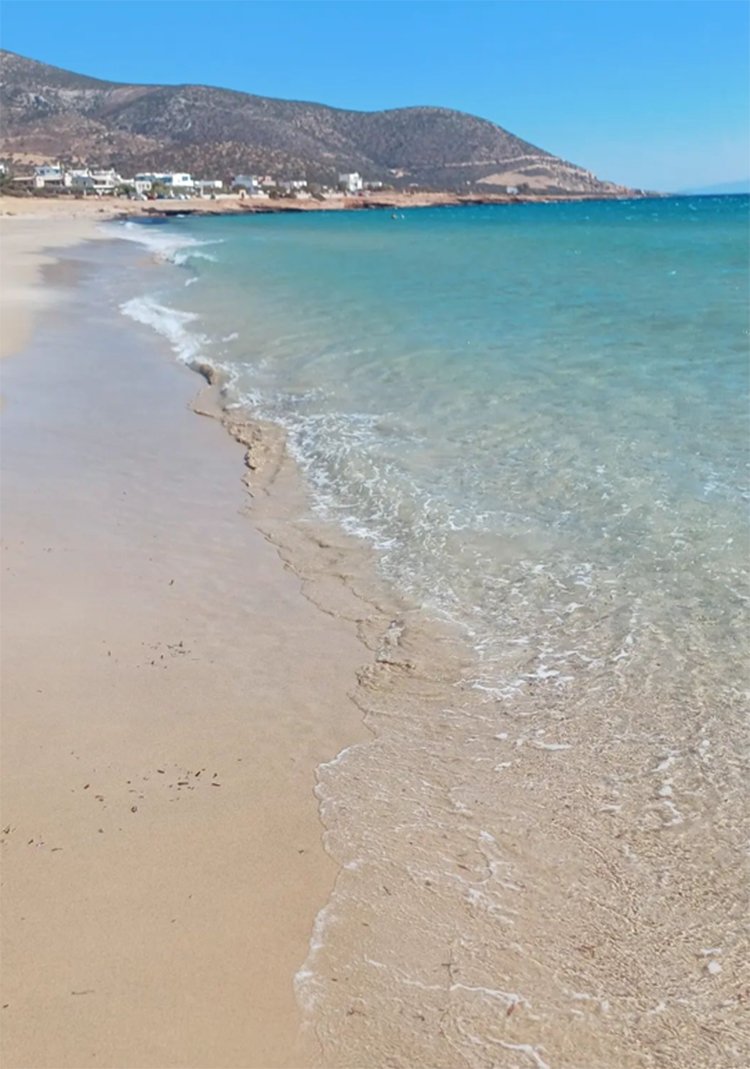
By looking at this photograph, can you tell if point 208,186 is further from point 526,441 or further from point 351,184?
point 526,441

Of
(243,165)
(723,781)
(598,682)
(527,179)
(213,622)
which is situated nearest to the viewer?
(723,781)

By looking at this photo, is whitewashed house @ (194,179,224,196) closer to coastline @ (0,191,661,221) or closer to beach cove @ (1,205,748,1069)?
coastline @ (0,191,661,221)

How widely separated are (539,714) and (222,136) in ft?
585

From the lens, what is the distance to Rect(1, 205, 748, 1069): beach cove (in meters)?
3.10

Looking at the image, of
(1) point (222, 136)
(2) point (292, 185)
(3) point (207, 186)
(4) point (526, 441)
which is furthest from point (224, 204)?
(4) point (526, 441)

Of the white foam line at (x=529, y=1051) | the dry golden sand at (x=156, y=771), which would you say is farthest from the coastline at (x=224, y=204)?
the white foam line at (x=529, y=1051)

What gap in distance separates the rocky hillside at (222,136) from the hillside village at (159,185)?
7.50 meters

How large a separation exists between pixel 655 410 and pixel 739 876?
7.87 meters

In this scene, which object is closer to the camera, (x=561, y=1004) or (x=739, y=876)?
(x=561, y=1004)

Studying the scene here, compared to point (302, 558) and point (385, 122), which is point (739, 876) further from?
point (385, 122)

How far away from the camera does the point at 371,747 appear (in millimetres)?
4621

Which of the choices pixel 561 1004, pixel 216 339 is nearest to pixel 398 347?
pixel 216 339

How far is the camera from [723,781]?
4203 mm

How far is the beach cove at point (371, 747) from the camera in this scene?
3.10 meters
